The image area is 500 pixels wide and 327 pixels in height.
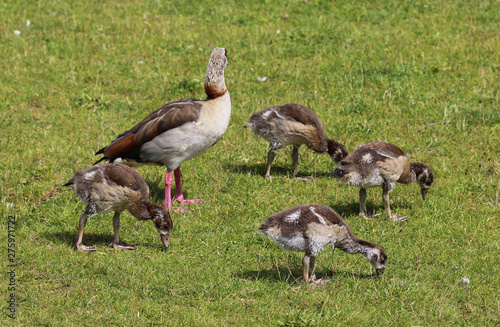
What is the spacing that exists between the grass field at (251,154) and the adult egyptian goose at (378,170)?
14.7 inches

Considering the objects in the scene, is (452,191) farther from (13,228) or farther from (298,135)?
(13,228)

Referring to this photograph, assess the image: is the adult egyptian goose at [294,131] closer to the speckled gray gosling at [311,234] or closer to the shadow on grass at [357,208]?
the shadow on grass at [357,208]

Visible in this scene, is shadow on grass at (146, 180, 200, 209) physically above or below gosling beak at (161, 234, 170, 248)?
below

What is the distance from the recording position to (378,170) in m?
8.73

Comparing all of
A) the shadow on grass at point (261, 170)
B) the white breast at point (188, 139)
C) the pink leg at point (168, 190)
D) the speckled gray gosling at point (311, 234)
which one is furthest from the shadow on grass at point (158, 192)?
the speckled gray gosling at point (311, 234)

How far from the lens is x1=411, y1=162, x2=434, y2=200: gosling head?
9.16m

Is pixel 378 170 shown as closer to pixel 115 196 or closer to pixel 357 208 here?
pixel 357 208

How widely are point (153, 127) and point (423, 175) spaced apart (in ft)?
13.0

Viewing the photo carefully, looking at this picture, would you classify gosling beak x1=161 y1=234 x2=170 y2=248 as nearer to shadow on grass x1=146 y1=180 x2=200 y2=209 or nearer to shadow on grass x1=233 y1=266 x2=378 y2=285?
shadow on grass x1=233 y1=266 x2=378 y2=285

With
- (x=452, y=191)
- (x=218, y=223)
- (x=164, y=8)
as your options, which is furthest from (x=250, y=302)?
(x=164, y=8)

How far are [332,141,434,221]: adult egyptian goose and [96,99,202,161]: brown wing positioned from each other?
2.32 m

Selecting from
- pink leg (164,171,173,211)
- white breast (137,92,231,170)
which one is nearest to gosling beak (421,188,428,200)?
white breast (137,92,231,170)

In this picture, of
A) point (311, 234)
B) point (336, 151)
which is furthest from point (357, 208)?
point (311, 234)

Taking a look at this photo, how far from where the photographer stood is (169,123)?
9242mm
